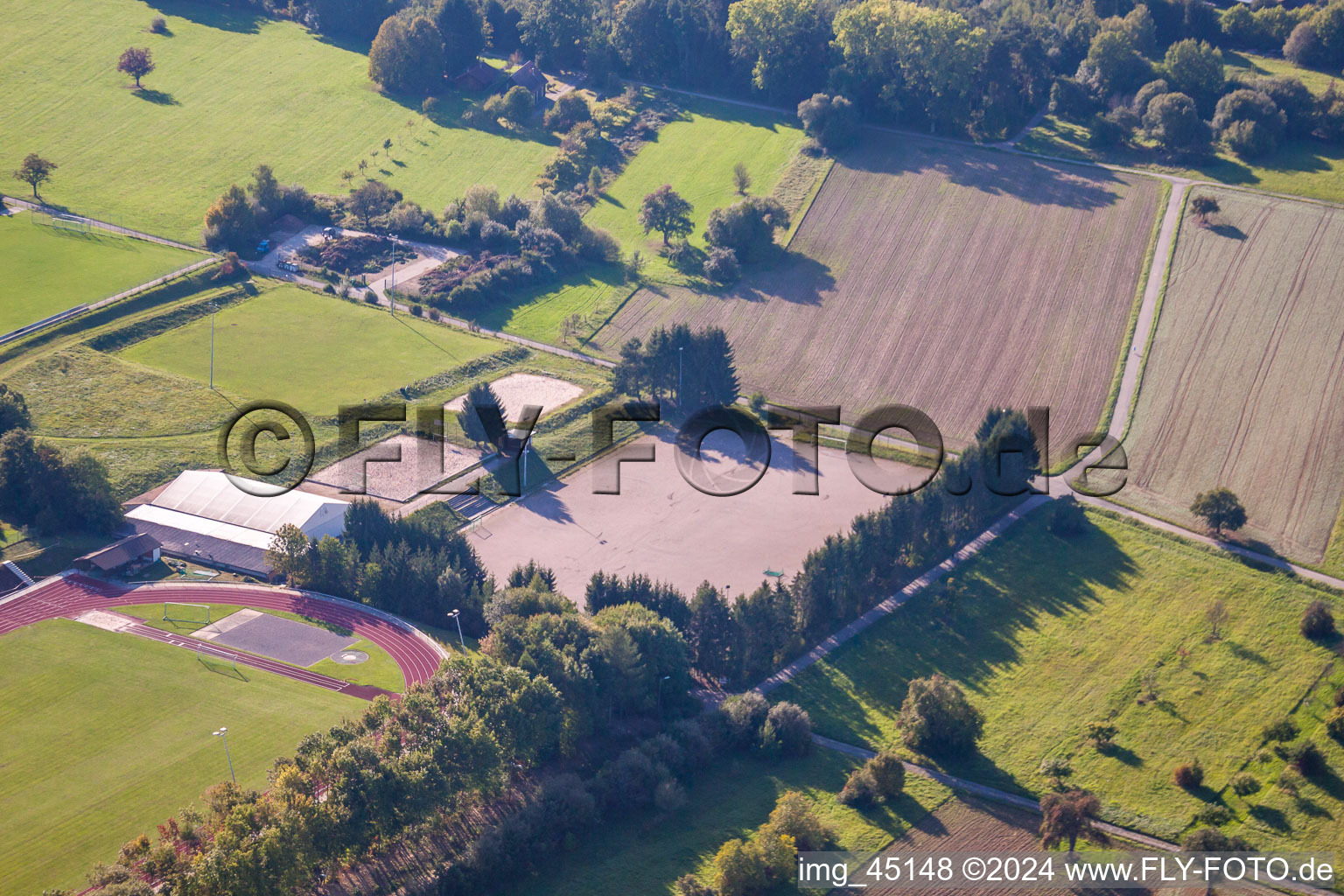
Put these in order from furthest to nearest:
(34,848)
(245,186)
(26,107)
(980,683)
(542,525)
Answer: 1. (26,107)
2. (245,186)
3. (542,525)
4. (980,683)
5. (34,848)

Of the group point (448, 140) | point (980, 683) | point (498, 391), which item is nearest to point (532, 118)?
point (448, 140)

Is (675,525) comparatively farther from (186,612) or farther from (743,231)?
(743,231)

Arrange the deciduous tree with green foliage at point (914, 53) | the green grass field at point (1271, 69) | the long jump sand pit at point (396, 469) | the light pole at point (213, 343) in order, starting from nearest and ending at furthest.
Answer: the long jump sand pit at point (396, 469)
the light pole at point (213, 343)
the deciduous tree with green foliage at point (914, 53)
the green grass field at point (1271, 69)

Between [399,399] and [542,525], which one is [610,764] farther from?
[399,399]

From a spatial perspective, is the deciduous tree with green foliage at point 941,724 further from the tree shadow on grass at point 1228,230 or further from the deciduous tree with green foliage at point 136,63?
the deciduous tree with green foliage at point 136,63

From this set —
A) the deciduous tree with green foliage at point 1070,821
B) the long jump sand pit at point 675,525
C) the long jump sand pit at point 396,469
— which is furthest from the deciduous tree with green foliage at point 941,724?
the long jump sand pit at point 396,469

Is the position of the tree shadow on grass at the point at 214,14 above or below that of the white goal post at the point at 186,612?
above

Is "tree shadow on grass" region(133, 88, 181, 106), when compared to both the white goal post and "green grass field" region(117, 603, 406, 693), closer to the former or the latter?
the white goal post
